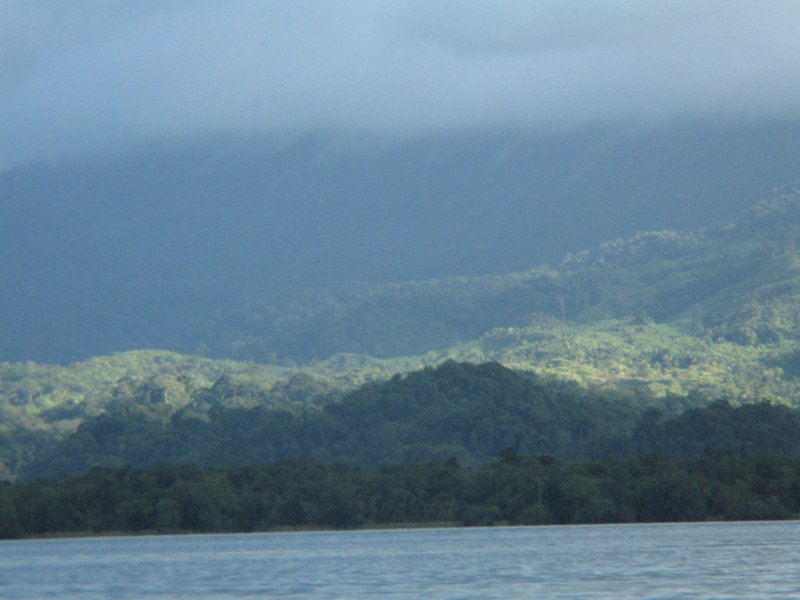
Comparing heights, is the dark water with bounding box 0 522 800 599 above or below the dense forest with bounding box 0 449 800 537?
below

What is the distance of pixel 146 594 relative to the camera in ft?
218

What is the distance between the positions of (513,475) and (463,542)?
81.1 feet

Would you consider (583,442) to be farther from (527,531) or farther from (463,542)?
(463,542)

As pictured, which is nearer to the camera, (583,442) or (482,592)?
(482,592)

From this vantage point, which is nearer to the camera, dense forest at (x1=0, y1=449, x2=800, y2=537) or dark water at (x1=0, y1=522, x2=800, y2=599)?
dark water at (x1=0, y1=522, x2=800, y2=599)

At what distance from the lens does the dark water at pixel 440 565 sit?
200ft

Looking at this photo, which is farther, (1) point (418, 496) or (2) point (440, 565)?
(1) point (418, 496)

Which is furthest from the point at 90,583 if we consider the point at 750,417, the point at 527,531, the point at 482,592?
the point at 750,417

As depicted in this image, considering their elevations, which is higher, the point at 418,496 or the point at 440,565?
the point at 418,496

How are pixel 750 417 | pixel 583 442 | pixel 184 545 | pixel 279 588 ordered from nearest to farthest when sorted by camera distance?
pixel 279 588 → pixel 184 545 → pixel 750 417 → pixel 583 442

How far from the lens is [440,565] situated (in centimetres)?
7769

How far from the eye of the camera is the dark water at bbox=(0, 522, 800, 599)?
60906 mm

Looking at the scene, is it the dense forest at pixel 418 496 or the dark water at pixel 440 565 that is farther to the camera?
the dense forest at pixel 418 496

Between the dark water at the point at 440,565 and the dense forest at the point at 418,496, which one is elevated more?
the dense forest at the point at 418,496
